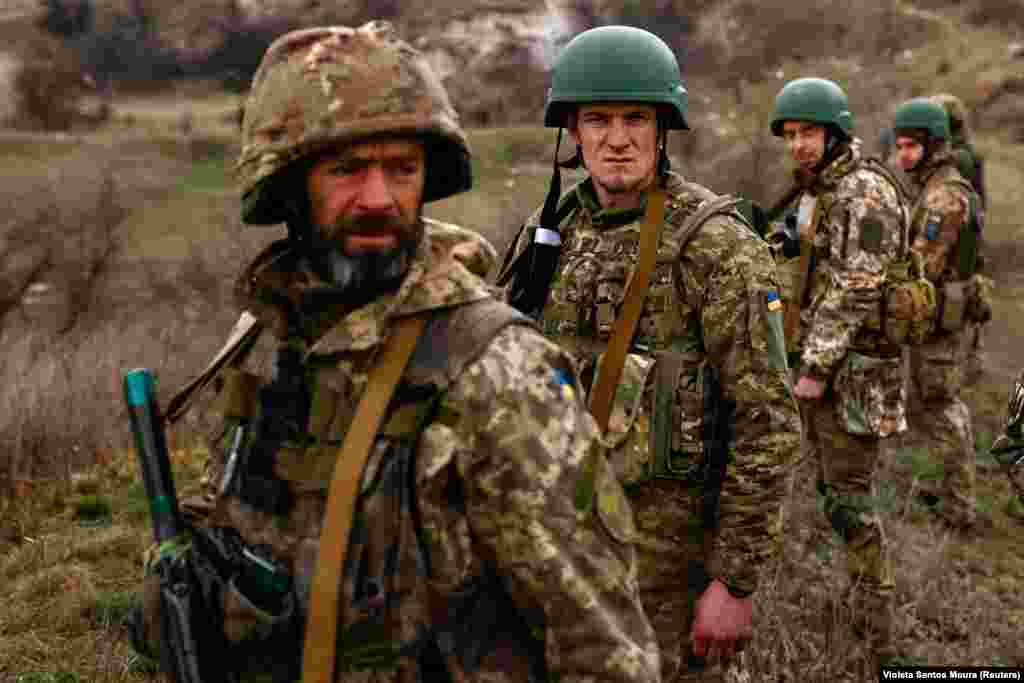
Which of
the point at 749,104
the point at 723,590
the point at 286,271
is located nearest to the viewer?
the point at 286,271

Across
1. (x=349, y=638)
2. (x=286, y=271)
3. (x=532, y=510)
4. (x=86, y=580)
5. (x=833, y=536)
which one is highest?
(x=286, y=271)

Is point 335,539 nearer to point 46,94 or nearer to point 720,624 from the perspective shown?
point 720,624

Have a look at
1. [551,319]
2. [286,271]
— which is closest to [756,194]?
[551,319]

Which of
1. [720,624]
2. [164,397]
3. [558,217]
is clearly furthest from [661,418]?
[164,397]

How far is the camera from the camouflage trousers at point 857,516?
15.9 feet

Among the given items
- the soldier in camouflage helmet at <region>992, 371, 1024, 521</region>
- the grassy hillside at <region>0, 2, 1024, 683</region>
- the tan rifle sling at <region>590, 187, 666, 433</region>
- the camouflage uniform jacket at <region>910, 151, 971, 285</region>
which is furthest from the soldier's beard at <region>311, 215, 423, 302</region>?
the camouflage uniform jacket at <region>910, 151, 971, 285</region>

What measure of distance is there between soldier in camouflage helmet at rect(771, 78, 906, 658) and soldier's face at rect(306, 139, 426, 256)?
345 cm

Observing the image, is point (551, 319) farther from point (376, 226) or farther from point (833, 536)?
point (833, 536)

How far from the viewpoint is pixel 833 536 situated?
6.27 metres

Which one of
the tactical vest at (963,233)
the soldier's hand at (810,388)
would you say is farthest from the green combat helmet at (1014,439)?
the tactical vest at (963,233)

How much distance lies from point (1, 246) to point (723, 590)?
10.7 meters

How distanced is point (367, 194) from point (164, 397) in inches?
282

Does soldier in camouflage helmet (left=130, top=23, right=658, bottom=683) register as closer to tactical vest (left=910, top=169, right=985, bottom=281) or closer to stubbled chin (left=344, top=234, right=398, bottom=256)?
stubbled chin (left=344, top=234, right=398, bottom=256)

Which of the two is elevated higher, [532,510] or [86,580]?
[532,510]
